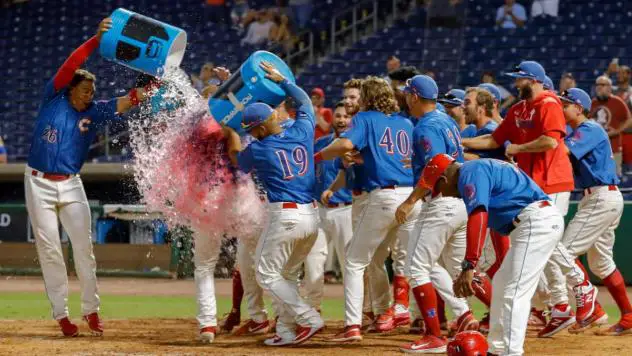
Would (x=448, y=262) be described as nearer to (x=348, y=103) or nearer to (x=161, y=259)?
(x=348, y=103)

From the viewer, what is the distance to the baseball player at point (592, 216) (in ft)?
30.4

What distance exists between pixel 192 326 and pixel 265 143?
2447 mm

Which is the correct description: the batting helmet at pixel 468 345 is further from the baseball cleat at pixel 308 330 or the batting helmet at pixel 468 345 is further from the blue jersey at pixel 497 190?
the baseball cleat at pixel 308 330

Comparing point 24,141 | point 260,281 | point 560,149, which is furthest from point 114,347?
point 24,141

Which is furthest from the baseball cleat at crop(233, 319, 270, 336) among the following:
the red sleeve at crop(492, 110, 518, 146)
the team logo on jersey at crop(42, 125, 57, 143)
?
the red sleeve at crop(492, 110, 518, 146)

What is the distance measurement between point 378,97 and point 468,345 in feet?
8.24

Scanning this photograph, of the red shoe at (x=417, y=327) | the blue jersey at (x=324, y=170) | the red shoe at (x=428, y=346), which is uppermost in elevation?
the blue jersey at (x=324, y=170)

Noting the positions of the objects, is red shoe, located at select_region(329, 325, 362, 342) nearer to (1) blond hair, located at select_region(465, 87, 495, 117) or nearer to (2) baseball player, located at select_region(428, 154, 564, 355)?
(2) baseball player, located at select_region(428, 154, 564, 355)

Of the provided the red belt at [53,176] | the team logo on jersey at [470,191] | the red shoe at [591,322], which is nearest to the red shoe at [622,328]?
the red shoe at [591,322]

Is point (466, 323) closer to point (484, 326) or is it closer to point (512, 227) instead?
point (484, 326)

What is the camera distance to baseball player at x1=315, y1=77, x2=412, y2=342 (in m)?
8.62

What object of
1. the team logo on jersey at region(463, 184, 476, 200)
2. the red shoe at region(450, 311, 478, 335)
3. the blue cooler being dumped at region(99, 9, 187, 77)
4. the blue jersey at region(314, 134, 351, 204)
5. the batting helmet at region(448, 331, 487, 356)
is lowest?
the red shoe at region(450, 311, 478, 335)

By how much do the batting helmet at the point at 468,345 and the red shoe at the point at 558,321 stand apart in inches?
77.6

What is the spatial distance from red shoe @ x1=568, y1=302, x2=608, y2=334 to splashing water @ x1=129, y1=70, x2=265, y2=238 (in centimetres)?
277
